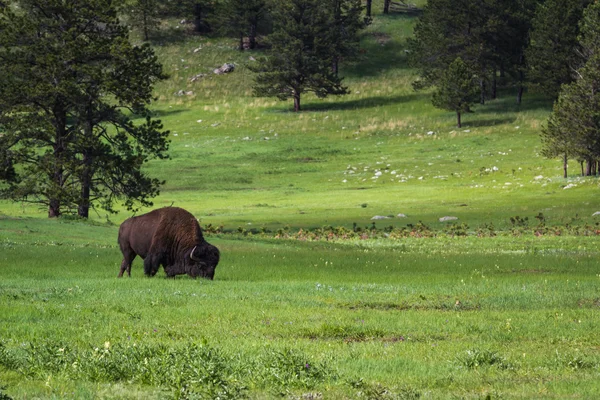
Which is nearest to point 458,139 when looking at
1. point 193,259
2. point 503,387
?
point 193,259

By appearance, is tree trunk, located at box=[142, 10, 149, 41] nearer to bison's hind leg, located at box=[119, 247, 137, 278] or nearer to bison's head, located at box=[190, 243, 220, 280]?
bison's hind leg, located at box=[119, 247, 137, 278]

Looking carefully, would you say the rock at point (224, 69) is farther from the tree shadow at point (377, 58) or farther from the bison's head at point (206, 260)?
the bison's head at point (206, 260)

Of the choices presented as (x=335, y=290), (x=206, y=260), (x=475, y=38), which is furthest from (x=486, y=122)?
(x=335, y=290)

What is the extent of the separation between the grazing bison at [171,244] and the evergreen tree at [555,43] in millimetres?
72016

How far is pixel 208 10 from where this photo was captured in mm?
135000

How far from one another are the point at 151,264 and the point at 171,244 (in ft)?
3.15

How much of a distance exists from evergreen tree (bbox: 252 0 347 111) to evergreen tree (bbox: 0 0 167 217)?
2305 inches

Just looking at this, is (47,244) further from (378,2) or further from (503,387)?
(378,2)

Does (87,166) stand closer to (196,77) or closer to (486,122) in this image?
(486,122)

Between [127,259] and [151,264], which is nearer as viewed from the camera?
[151,264]

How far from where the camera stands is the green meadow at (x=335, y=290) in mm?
10273

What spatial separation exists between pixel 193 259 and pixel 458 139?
6719 centimetres

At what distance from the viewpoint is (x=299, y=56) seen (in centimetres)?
10506

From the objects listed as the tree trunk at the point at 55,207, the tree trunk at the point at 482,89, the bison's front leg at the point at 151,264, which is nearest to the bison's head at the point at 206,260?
the bison's front leg at the point at 151,264
